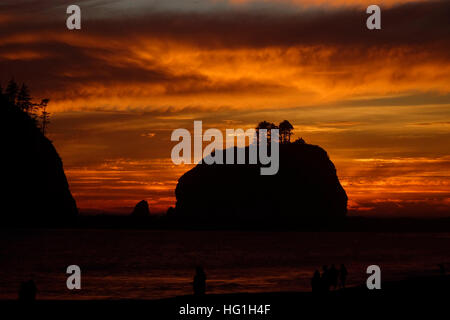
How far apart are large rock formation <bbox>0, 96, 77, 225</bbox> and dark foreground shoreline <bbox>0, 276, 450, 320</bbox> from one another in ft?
313

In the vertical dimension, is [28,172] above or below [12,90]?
below

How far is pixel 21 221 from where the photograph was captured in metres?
135

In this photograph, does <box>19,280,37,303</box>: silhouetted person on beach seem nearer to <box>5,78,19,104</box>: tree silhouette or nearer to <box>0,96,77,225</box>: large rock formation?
<box>0,96,77,225</box>: large rock formation

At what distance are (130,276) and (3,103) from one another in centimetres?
7222
